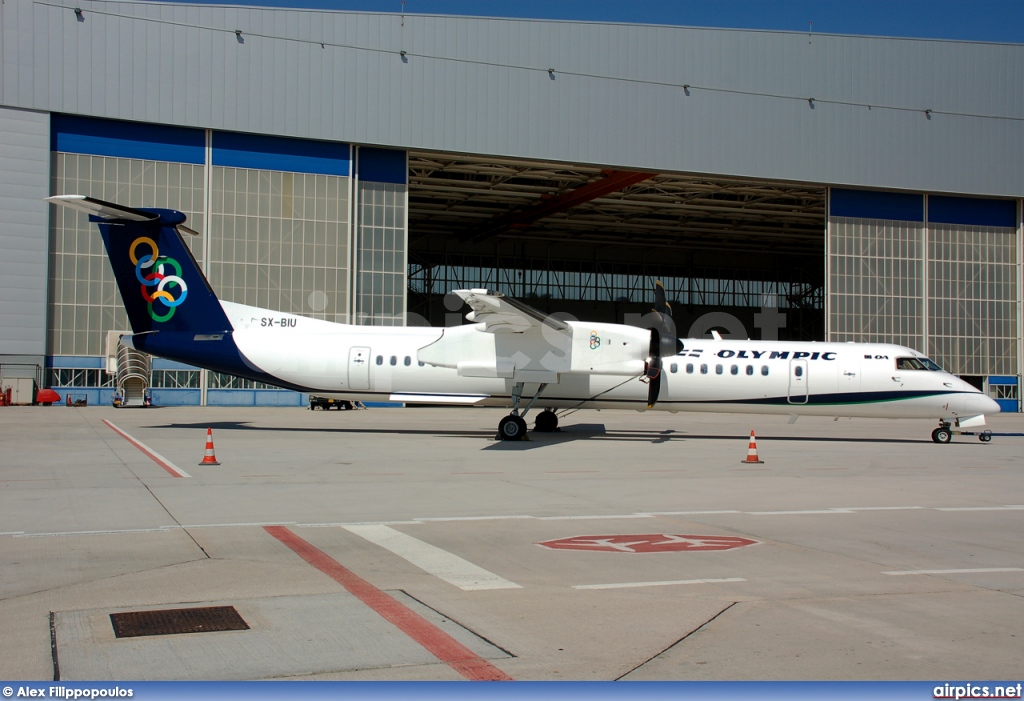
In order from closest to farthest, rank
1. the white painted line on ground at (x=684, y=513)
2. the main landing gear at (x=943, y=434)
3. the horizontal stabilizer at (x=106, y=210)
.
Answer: the white painted line on ground at (x=684, y=513), the horizontal stabilizer at (x=106, y=210), the main landing gear at (x=943, y=434)

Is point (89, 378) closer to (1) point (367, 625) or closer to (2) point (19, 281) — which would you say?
(2) point (19, 281)

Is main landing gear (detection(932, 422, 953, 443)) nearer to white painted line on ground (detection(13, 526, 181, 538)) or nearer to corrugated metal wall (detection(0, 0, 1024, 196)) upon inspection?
white painted line on ground (detection(13, 526, 181, 538))

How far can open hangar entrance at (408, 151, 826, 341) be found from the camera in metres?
46.5

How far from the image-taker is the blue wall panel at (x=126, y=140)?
119 feet

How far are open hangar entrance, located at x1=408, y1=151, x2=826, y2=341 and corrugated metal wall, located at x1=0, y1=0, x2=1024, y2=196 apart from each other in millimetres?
2128

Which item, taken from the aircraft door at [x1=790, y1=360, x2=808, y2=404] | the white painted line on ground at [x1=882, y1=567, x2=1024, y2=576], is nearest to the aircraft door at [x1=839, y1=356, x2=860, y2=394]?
the aircraft door at [x1=790, y1=360, x2=808, y2=404]

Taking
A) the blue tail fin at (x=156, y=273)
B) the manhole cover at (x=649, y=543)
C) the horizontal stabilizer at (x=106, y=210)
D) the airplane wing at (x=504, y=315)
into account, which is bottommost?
the manhole cover at (x=649, y=543)

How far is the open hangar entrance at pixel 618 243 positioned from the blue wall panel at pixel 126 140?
411 inches

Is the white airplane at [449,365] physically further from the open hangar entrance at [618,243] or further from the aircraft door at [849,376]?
the open hangar entrance at [618,243]

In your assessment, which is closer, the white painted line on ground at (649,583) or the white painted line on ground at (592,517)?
the white painted line on ground at (649,583)

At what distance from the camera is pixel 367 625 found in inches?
215

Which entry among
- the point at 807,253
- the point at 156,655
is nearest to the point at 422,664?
the point at 156,655

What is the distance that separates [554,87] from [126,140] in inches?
777

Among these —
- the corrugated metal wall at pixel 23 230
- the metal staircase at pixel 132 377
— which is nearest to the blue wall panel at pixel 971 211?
the metal staircase at pixel 132 377
